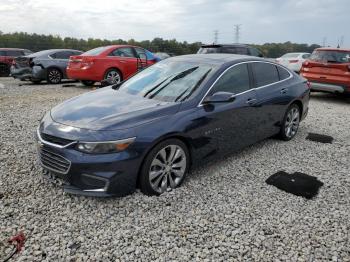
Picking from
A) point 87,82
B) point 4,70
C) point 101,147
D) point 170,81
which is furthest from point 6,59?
point 101,147

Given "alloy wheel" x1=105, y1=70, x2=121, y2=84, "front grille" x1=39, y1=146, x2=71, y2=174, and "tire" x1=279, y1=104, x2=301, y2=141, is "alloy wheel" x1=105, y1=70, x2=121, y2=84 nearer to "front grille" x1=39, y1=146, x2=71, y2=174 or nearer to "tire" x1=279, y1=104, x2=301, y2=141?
"tire" x1=279, y1=104, x2=301, y2=141

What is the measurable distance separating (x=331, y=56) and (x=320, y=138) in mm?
4538

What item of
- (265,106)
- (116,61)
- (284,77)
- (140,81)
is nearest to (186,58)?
(140,81)

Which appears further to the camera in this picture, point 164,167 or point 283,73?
point 283,73

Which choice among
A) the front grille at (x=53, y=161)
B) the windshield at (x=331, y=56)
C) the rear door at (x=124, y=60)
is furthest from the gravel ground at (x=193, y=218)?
the rear door at (x=124, y=60)

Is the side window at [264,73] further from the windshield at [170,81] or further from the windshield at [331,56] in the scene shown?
the windshield at [331,56]

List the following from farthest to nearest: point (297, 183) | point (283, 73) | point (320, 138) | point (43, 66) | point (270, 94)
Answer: point (43, 66)
point (320, 138)
point (283, 73)
point (270, 94)
point (297, 183)

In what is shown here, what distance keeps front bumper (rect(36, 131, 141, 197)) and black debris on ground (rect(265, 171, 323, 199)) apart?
1.85m

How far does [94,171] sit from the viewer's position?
295cm

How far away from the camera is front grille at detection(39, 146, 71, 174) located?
3023 mm

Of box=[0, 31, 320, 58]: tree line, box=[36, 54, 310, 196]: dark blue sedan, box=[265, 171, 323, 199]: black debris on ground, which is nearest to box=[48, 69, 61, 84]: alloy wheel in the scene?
box=[36, 54, 310, 196]: dark blue sedan

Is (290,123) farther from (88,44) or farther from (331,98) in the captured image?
(88,44)

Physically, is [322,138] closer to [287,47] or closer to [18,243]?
[18,243]

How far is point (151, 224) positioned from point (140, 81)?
215cm
